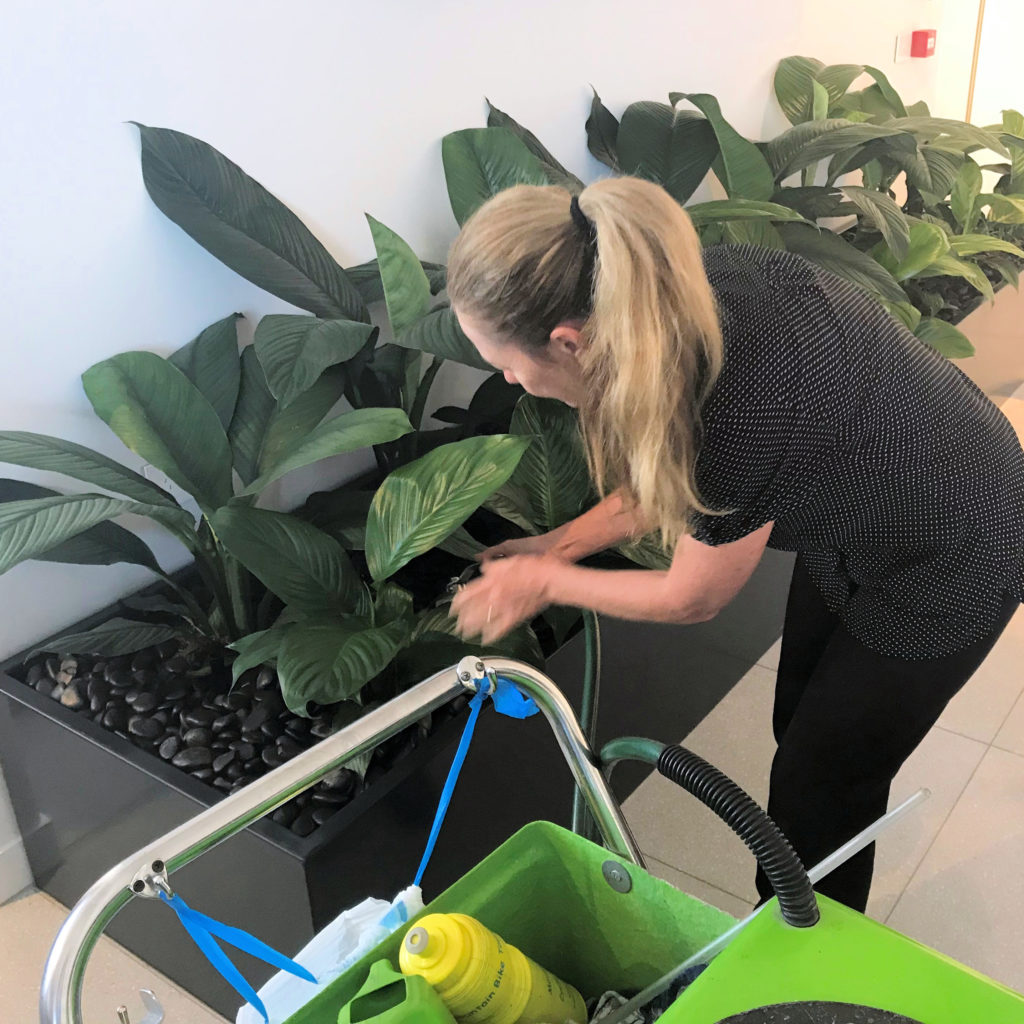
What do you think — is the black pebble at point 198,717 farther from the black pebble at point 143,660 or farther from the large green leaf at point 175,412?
the large green leaf at point 175,412

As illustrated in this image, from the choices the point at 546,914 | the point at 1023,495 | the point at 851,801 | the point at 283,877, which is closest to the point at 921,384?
the point at 1023,495

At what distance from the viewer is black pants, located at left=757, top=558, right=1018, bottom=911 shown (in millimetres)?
1356

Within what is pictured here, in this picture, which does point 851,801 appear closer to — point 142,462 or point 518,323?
point 518,323

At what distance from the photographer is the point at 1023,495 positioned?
130cm

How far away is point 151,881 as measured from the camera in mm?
693

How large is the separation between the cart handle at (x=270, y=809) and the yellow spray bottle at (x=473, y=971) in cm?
14

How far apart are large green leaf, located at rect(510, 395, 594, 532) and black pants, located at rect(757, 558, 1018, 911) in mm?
448

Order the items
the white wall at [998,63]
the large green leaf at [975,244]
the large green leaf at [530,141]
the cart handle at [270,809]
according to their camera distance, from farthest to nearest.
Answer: the white wall at [998,63]
the large green leaf at [975,244]
the large green leaf at [530,141]
the cart handle at [270,809]


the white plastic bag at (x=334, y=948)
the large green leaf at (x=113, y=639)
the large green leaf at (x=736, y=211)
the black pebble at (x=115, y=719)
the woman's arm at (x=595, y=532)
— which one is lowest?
the black pebble at (x=115, y=719)

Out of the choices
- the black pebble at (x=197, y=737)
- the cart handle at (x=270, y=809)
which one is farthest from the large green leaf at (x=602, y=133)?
the cart handle at (x=270, y=809)

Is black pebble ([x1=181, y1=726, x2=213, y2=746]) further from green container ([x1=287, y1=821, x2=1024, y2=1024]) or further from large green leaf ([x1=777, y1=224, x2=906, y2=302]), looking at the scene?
large green leaf ([x1=777, y1=224, x2=906, y2=302])

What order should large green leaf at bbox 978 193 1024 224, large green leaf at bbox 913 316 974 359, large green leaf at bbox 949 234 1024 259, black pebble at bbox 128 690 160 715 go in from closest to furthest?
1. black pebble at bbox 128 690 160 715
2. large green leaf at bbox 913 316 974 359
3. large green leaf at bbox 949 234 1024 259
4. large green leaf at bbox 978 193 1024 224

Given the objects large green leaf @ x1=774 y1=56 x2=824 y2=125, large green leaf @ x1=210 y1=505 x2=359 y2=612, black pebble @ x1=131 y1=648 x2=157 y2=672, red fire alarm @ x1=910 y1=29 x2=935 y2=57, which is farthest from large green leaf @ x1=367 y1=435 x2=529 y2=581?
red fire alarm @ x1=910 y1=29 x2=935 y2=57

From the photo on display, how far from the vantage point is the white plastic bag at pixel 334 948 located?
903 millimetres
